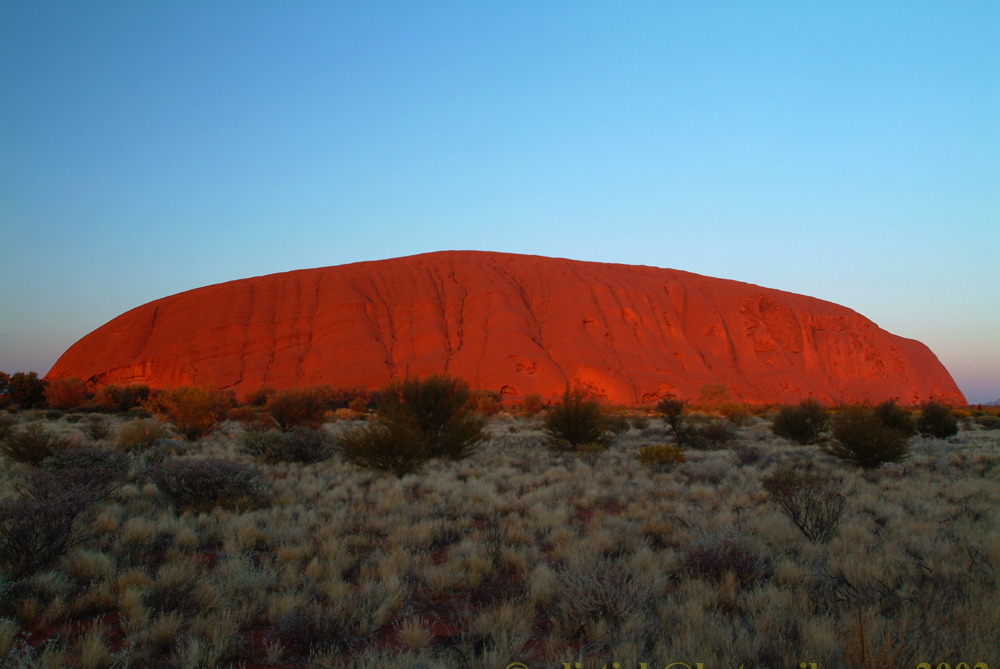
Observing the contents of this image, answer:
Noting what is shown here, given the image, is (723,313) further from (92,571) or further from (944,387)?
(92,571)

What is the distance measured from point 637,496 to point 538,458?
499cm

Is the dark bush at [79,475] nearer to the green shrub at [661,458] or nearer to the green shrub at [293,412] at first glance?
the green shrub at [293,412]

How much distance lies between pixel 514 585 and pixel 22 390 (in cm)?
3998

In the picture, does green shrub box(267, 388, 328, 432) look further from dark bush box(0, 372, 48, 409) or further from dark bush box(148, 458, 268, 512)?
dark bush box(0, 372, 48, 409)

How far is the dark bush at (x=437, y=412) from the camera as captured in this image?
42.5 ft

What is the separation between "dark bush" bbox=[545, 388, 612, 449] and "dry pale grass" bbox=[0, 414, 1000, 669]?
23.9 feet


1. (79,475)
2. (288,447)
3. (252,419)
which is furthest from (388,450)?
(252,419)

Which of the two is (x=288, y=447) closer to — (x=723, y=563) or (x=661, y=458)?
(x=661, y=458)

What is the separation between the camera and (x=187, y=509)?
715 cm

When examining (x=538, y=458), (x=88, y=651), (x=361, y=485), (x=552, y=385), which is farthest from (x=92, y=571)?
(x=552, y=385)

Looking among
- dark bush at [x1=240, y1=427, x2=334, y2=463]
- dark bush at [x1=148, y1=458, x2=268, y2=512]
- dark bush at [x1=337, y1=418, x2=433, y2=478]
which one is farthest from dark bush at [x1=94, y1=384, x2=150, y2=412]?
dark bush at [x1=148, y1=458, x2=268, y2=512]

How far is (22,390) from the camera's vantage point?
31672 mm

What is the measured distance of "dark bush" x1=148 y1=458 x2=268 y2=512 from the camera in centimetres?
737

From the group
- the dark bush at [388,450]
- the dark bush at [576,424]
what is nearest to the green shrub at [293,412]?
the dark bush at [388,450]
